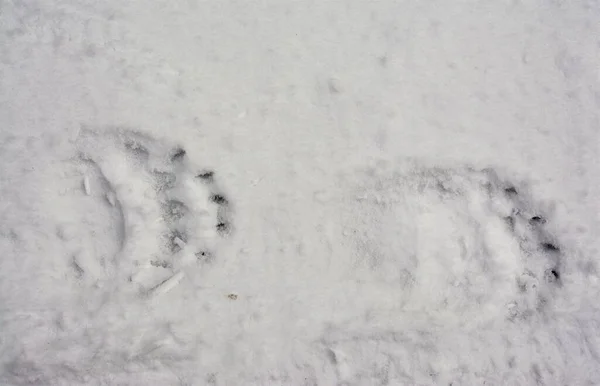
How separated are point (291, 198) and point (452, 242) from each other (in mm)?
520

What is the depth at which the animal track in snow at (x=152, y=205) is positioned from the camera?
5.03 ft

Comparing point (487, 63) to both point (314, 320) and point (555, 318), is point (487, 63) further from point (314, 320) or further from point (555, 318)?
point (314, 320)

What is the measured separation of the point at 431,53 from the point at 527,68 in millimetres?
339

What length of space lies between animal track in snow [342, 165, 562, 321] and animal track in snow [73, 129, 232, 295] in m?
0.44

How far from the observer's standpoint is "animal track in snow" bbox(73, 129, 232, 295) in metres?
1.53

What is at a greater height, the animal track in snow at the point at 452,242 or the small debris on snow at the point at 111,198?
the animal track in snow at the point at 452,242

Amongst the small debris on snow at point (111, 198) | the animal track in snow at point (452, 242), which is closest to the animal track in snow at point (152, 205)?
the small debris on snow at point (111, 198)

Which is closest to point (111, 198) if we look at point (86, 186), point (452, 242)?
point (86, 186)

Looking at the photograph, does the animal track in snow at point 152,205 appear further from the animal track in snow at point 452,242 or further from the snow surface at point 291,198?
the animal track in snow at point 452,242

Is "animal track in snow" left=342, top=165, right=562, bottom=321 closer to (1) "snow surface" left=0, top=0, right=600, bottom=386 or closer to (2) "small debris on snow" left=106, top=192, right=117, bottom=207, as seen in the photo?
(1) "snow surface" left=0, top=0, right=600, bottom=386

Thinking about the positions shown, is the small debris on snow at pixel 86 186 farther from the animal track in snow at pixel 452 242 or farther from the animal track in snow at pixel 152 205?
the animal track in snow at pixel 452 242

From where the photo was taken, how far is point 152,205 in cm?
157

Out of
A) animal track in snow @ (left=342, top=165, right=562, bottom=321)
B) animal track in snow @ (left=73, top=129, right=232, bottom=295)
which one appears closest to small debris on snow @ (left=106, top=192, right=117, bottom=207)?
animal track in snow @ (left=73, top=129, right=232, bottom=295)

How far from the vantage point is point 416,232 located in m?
1.60
